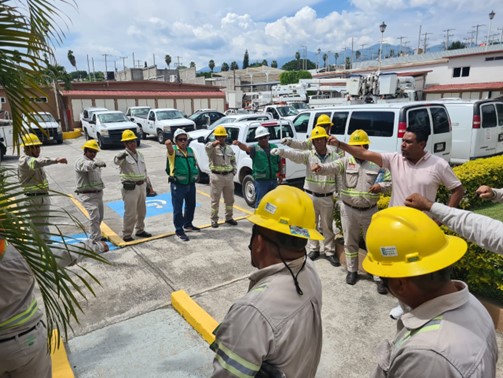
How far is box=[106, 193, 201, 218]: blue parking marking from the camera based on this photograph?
25.9 ft

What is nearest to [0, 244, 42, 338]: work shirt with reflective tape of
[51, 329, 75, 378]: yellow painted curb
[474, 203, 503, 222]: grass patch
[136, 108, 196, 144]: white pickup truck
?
[51, 329, 75, 378]: yellow painted curb

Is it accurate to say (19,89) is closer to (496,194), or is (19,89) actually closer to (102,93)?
(496,194)

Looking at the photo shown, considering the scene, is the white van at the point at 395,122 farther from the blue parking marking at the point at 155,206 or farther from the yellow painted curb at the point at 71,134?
the yellow painted curb at the point at 71,134

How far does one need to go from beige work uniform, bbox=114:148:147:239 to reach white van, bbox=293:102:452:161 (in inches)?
205

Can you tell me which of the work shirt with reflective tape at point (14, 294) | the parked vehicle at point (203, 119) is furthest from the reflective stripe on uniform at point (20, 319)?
the parked vehicle at point (203, 119)

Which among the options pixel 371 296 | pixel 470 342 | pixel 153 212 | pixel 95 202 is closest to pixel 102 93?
pixel 153 212

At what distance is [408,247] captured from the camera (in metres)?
1.43

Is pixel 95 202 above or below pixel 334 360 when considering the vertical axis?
above

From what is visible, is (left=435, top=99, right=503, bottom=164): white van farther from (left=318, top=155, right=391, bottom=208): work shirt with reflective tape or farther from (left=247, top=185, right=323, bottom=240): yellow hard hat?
(left=247, top=185, right=323, bottom=240): yellow hard hat

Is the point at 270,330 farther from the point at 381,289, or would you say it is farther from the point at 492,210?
the point at 492,210

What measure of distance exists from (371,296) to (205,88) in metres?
32.4

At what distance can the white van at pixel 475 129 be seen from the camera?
9.38 m

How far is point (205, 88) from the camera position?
34.2 m

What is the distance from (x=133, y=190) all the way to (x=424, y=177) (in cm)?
446
